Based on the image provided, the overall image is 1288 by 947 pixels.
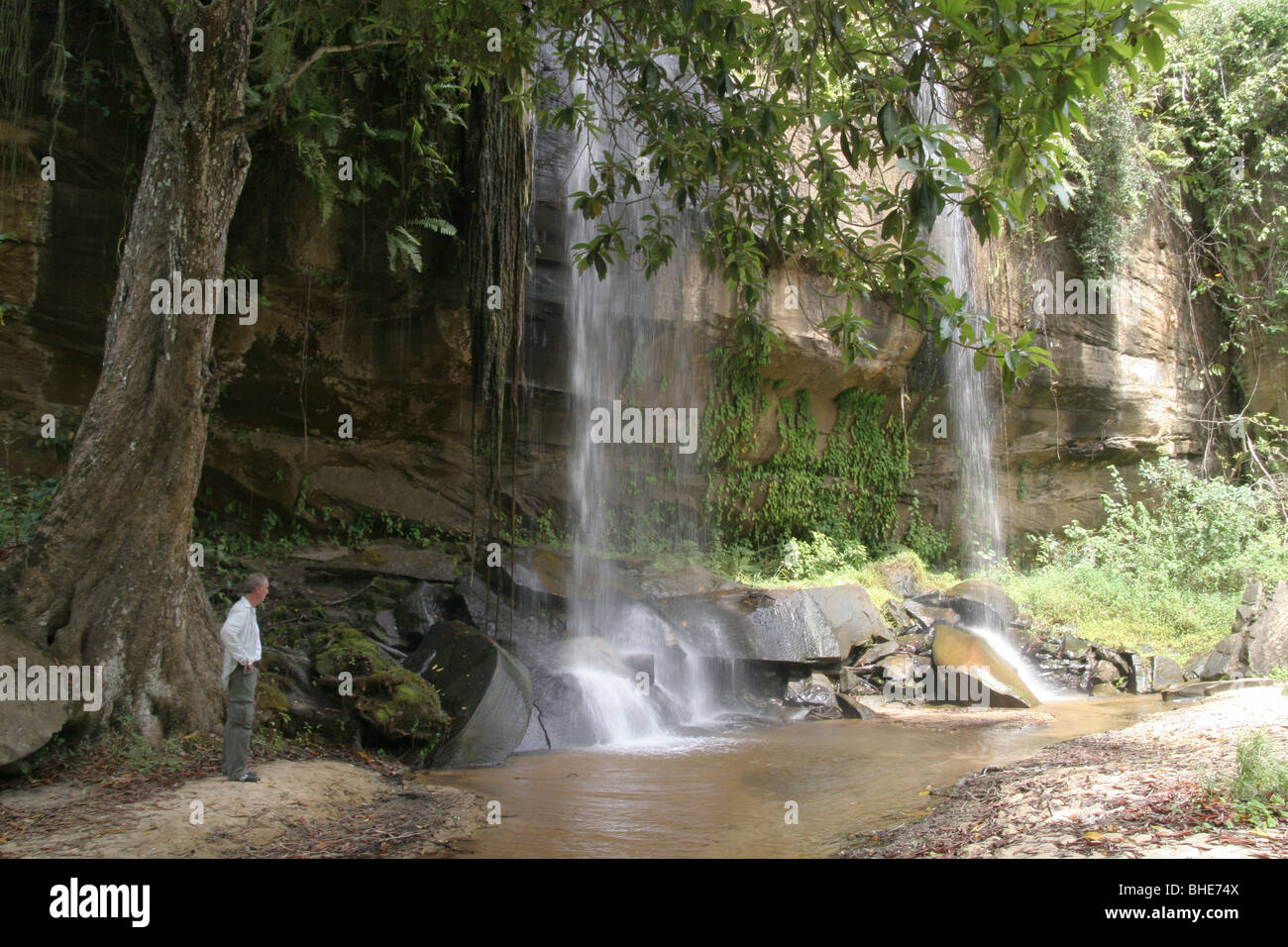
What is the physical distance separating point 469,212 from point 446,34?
2.93m

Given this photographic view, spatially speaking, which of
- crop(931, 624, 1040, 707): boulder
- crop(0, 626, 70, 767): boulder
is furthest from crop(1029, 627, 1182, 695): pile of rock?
crop(0, 626, 70, 767): boulder

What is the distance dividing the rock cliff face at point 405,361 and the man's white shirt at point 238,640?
18.7 ft

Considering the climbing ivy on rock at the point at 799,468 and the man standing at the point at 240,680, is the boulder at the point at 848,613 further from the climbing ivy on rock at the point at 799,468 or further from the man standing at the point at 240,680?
the man standing at the point at 240,680

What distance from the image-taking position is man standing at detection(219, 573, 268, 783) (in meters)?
5.16

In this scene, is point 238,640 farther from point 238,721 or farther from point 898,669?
point 898,669

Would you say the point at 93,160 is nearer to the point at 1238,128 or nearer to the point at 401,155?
the point at 401,155

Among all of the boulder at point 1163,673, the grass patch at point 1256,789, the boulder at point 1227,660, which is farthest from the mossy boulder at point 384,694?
the boulder at point 1163,673

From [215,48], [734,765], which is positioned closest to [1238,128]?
[734,765]

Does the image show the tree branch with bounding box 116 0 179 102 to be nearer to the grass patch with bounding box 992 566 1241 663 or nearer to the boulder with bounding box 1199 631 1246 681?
the boulder with bounding box 1199 631 1246 681

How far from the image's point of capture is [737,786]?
6.15 m

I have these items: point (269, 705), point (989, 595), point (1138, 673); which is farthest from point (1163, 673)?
point (269, 705)

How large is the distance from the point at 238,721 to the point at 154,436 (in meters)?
2.06

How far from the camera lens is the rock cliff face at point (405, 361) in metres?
9.54

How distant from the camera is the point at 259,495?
11219 millimetres
